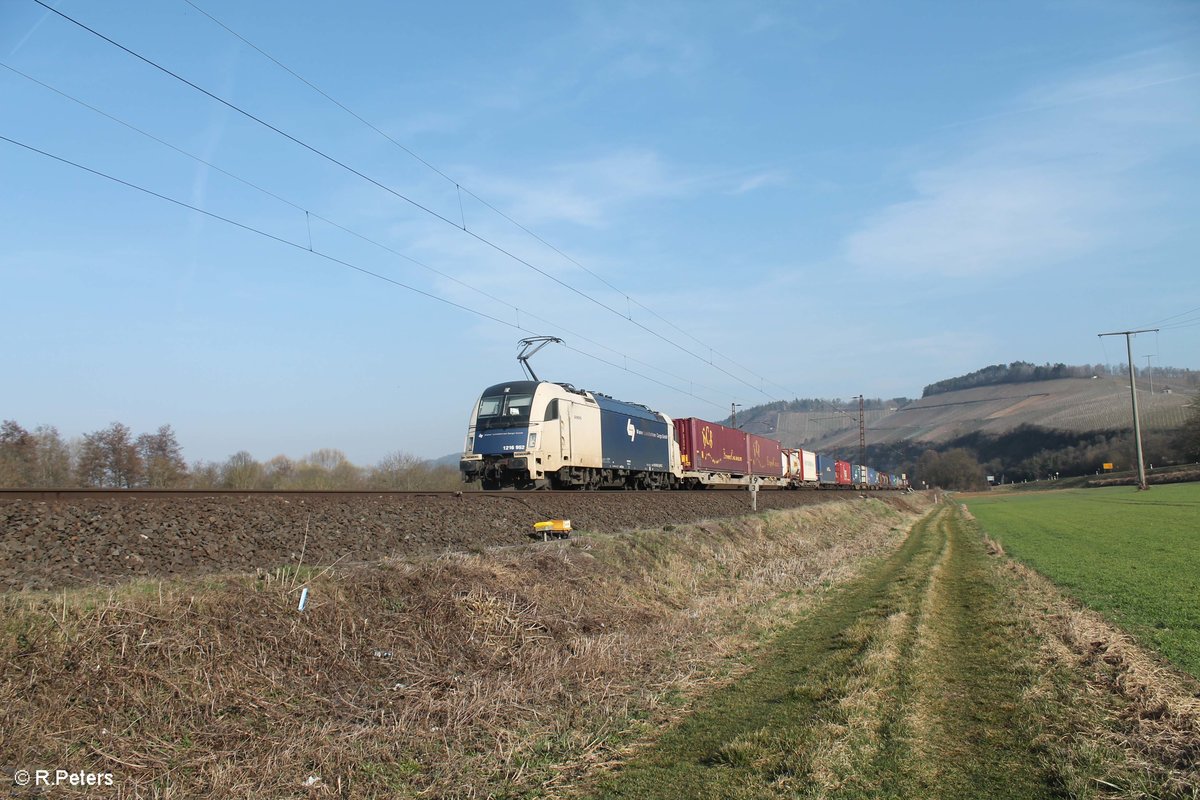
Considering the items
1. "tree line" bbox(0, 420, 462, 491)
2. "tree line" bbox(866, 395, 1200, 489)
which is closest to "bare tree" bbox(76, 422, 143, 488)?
"tree line" bbox(0, 420, 462, 491)

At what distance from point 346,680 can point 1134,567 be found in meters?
16.8

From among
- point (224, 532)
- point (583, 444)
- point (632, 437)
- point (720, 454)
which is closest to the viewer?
point (224, 532)

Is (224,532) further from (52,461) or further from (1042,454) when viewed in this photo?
(1042,454)

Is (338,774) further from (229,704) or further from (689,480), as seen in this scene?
(689,480)

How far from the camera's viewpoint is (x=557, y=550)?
38.0 feet

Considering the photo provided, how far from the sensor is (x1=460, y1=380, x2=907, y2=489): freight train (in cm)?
2339

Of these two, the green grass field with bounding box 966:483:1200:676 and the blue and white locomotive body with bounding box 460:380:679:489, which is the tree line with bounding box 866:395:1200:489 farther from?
the blue and white locomotive body with bounding box 460:380:679:489

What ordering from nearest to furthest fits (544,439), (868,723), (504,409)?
Result: (868,723)
(544,439)
(504,409)

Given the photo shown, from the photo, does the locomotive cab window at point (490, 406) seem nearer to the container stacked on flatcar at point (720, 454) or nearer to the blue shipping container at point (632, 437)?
the blue shipping container at point (632, 437)

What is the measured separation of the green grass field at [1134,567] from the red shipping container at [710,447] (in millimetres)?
13052

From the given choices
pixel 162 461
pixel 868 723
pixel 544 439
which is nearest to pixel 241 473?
pixel 162 461

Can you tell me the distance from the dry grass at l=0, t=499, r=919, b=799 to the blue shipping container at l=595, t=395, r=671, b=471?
17892 mm

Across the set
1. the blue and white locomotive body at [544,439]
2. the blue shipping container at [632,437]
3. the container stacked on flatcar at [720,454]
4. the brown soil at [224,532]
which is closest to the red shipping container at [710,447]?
the container stacked on flatcar at [720,454]

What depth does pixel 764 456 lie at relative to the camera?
47719 millimetres
